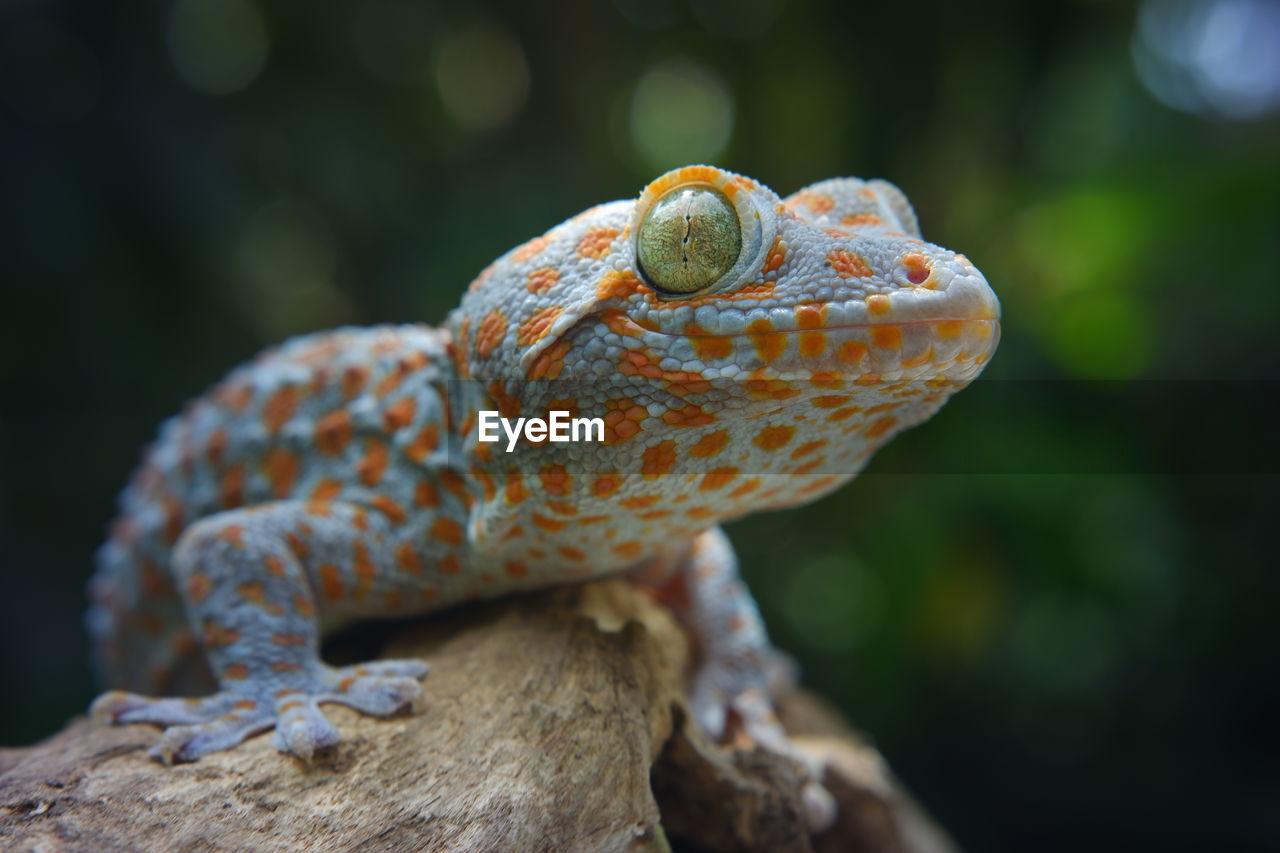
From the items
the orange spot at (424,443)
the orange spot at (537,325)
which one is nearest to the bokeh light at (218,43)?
the orange spot at (424,443)

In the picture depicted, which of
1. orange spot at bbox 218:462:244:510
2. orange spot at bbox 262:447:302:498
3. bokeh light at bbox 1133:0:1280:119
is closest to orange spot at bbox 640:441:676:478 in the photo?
orange spot at bbox 262:447:302:498

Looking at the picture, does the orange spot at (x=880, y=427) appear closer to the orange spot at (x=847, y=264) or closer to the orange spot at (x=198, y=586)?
the orange spot at (x=847, y=264)

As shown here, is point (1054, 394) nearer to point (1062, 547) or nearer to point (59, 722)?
point (1062, 547)

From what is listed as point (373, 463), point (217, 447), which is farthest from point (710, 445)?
point (217, 447)

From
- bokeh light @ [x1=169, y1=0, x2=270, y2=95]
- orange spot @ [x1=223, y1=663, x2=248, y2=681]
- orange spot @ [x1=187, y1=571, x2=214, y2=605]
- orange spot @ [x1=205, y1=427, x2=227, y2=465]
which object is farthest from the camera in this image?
bokeh light @ [x1=169, y1=0, x2=270, y2=95]

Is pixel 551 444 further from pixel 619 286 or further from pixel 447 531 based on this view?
pixel 447 531

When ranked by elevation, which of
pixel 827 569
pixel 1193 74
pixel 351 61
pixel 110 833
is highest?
pixel 351 61

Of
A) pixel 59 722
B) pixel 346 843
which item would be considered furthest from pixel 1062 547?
pixel 59 722

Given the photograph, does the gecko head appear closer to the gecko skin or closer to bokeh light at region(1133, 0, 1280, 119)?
the gecko skin
